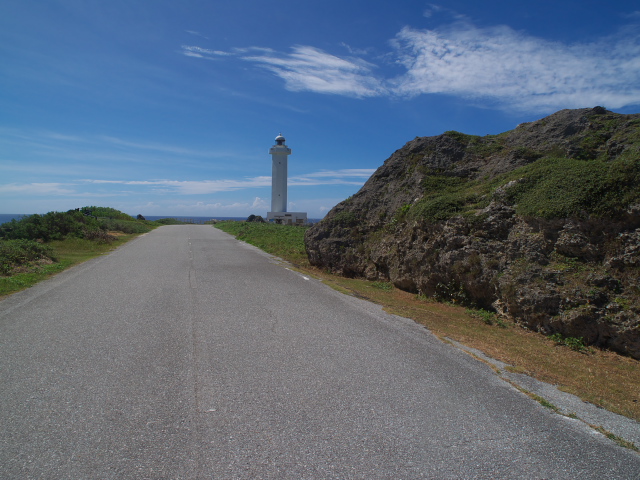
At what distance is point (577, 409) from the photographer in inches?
176

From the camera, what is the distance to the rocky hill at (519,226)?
→ 7148 mm

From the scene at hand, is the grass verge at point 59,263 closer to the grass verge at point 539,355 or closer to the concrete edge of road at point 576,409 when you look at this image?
the grass verge at point 539,355

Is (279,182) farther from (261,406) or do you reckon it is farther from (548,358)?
(261,406)

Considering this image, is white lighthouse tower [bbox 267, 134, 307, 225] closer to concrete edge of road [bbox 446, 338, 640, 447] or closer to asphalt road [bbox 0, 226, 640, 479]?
asphalt road [bbox 0, 226, 640, 479]

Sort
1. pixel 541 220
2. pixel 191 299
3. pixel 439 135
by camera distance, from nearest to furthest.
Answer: pixel 541 220 < pixel 191 299 < pixel 439 135

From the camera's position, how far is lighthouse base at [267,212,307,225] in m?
59.0

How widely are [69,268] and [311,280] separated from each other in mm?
8289

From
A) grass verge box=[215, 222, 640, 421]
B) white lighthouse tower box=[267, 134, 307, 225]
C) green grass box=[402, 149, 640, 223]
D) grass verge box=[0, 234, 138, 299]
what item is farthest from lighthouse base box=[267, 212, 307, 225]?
grass verge box=[215, 222, 640, 421]

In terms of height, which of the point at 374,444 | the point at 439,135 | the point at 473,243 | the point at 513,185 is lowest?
the point at 374,444

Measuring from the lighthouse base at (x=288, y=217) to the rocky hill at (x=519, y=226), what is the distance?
1665 inches

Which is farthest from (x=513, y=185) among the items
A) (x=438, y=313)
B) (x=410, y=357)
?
(x=410, y=357)

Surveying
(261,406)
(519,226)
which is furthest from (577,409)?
(519,226)

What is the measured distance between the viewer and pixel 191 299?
9.27m

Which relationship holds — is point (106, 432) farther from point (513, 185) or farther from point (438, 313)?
point (513, 185)
